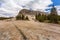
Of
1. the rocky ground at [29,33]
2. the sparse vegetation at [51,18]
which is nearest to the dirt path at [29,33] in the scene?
the rocky ground at [29,33]

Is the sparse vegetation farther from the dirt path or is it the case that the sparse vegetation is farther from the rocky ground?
the dirt path

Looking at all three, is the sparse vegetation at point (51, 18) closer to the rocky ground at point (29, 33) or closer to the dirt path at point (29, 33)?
the rocky ground at point (29, 33)

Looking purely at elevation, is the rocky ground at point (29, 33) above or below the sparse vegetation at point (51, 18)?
above

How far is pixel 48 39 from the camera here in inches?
626

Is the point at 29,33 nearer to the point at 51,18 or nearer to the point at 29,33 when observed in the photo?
the point at 29,33

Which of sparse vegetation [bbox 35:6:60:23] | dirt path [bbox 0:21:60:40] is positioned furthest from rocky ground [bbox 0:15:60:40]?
sparse vegetation [bbox 35:6:60:23]

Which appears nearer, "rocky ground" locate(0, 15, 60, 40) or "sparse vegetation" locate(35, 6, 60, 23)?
"rocky ground" locate(0, 15, 60, 40)

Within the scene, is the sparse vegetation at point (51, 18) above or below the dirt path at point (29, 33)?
below

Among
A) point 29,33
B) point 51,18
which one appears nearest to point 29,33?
point 29,33

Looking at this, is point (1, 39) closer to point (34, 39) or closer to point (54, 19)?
point (34, 39)

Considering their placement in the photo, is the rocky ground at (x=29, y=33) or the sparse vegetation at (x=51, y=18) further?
the sparse vegetation at (x=51, y=18)

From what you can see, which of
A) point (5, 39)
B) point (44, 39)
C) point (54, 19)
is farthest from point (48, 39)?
point (54, 19)

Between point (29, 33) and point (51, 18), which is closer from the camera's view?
point (29, 33)

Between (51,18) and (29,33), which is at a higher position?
(29,33)
